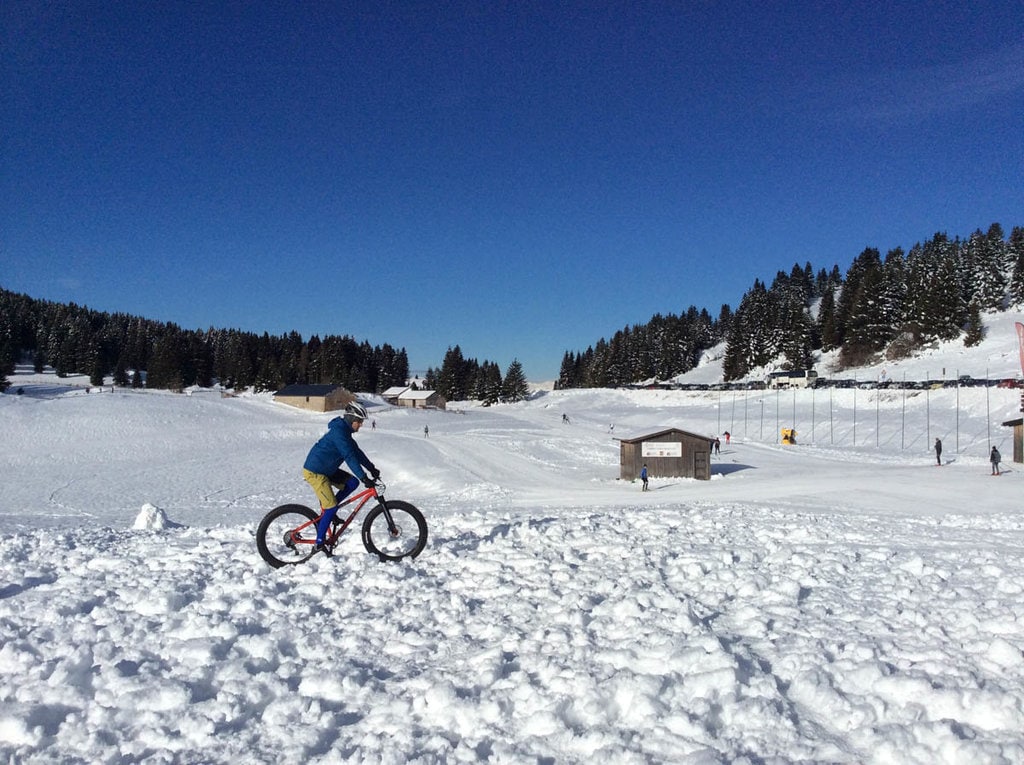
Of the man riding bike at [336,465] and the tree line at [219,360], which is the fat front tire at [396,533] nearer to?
the man riding bike at [336,465]

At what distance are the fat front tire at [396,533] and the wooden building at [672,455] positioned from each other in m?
28.2

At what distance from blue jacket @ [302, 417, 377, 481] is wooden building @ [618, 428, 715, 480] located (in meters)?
29.0

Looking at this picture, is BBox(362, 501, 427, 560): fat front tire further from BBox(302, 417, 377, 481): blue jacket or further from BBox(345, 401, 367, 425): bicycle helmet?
BBox(345, 401, 367, 425): bicycle helmet

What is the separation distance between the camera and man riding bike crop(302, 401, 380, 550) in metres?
7.31

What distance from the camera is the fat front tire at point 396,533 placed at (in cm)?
741

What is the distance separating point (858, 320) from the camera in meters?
97.9

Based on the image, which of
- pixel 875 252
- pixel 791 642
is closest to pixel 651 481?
pixel 791 642

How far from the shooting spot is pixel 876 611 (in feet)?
19.0

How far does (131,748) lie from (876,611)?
20.5ft

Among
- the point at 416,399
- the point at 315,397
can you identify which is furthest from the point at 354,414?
the point at 416,399

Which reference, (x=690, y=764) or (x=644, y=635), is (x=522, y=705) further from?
(x=644, y=635)

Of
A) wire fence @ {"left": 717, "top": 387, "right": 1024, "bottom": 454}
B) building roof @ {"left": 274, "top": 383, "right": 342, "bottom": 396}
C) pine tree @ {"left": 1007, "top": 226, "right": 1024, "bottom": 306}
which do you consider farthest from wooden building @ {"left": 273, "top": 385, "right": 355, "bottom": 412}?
pine tree @ {"left": 1007, "top": 226, "right": 1024, "bottom": 306}

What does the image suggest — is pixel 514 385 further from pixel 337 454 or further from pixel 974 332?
pixel 337 454

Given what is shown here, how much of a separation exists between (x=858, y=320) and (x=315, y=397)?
286 feet
